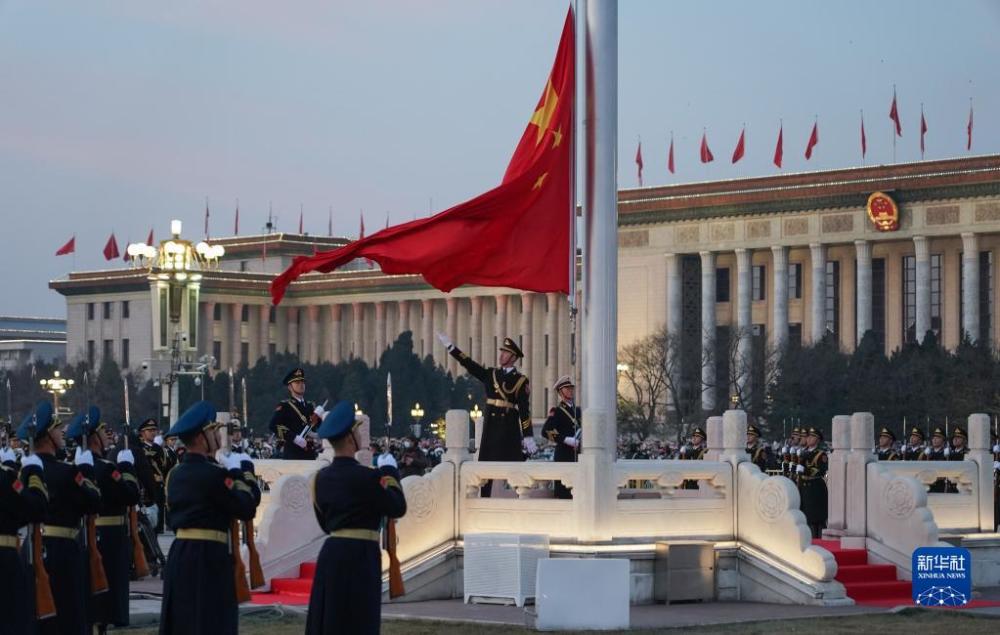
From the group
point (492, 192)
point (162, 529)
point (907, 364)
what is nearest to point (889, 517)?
point (492, 192)

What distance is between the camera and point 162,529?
2892 centimetres

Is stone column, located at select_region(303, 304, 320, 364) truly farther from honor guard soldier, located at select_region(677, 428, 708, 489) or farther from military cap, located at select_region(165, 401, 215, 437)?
military cap, located at select_region(165, 401, 215, 437)

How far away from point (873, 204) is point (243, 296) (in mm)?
45790

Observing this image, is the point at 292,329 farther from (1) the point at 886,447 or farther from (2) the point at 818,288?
(1) the point at 886,447

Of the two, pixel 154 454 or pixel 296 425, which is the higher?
pixel 296 425

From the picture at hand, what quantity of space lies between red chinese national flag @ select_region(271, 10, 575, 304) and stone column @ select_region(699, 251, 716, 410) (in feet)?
178

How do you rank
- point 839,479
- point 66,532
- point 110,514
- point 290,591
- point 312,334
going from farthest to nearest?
point 312,334, point 839,479, point 290,591, point 110,514, point 66,532

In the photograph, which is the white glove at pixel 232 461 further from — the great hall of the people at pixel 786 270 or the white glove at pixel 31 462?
the great hall of the people at pixel 786 270

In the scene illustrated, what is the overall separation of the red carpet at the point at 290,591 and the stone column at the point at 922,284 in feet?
204

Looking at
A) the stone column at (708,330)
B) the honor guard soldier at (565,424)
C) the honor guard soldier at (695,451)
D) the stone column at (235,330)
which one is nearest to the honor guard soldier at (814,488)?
the honor guard soldier at (695,451)

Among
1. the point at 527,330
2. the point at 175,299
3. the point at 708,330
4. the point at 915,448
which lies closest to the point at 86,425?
the point at 915,448

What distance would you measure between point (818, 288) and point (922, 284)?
15.9 ft

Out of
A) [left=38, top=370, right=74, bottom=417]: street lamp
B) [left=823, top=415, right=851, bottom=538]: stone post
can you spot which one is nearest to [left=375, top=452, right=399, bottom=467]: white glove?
[left=823, top=415, right=851, bottom=538]: stone post

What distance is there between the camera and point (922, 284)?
79.9 metres
